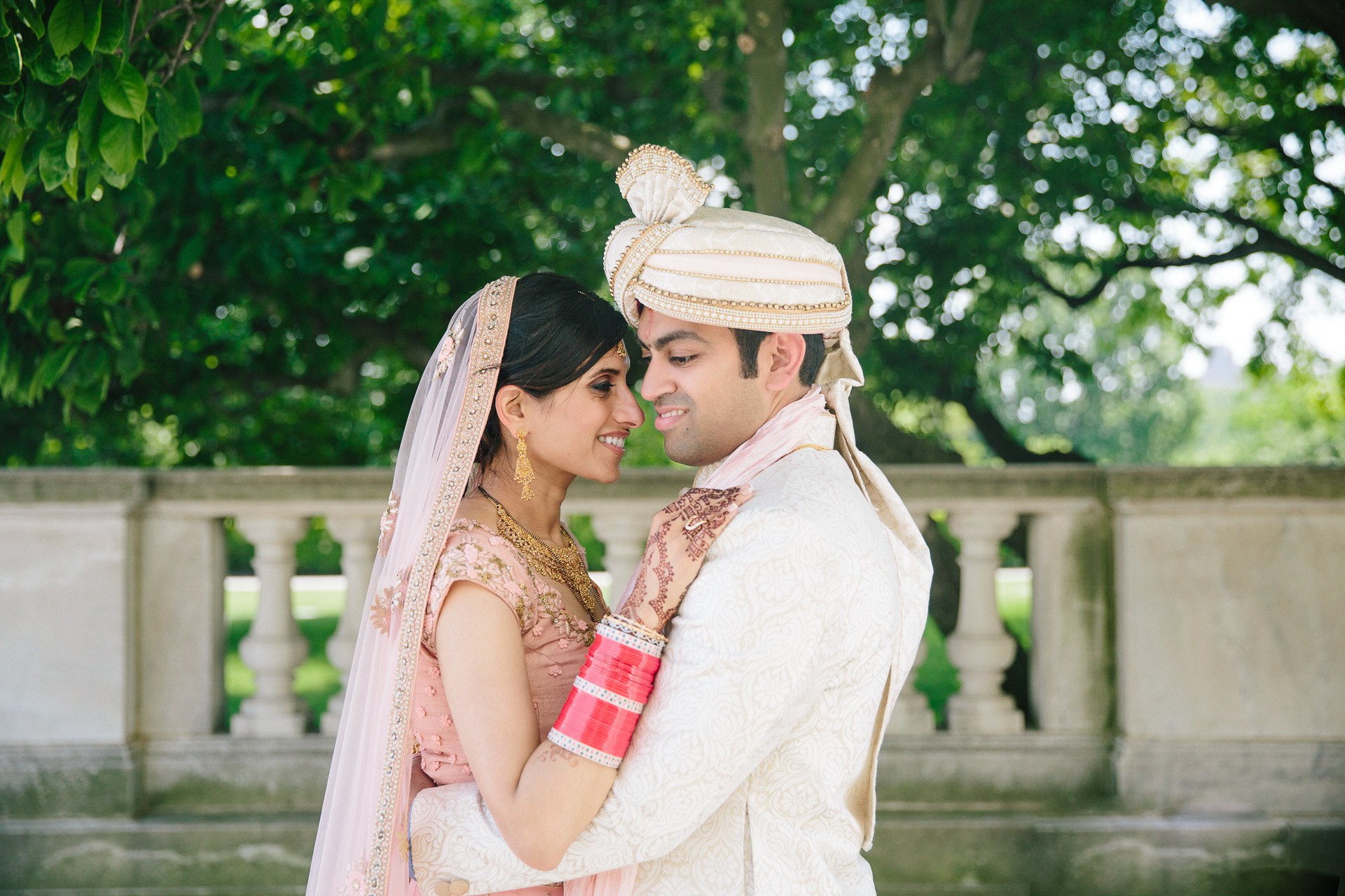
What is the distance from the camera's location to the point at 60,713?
409cm

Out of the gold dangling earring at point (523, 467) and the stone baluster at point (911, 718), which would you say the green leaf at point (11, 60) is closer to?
the gold dangling earring at point (523, 467)

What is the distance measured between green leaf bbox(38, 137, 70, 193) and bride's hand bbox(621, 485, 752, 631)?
1.88 m

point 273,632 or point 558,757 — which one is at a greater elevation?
point 558,757

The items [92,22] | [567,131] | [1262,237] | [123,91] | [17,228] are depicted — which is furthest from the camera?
[1262,237]

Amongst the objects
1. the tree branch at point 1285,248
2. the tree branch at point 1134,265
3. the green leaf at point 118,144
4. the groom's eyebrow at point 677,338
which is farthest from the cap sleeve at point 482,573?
the tree branch at point 1285,248

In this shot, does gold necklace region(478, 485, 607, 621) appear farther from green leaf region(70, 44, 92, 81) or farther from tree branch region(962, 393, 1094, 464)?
tree branch region(962, 393, 1094, 464)

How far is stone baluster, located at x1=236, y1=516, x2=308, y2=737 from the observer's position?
14.0ft

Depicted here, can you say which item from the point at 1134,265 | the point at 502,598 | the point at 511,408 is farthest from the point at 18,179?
the point at 1134,265

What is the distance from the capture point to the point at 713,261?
1885 mm

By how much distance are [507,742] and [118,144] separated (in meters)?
1.73

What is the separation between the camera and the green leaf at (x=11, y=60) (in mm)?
2521

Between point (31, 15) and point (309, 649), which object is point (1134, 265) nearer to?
point (309, 649)

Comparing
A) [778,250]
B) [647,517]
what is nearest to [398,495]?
[778,250]

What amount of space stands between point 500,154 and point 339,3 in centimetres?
141
